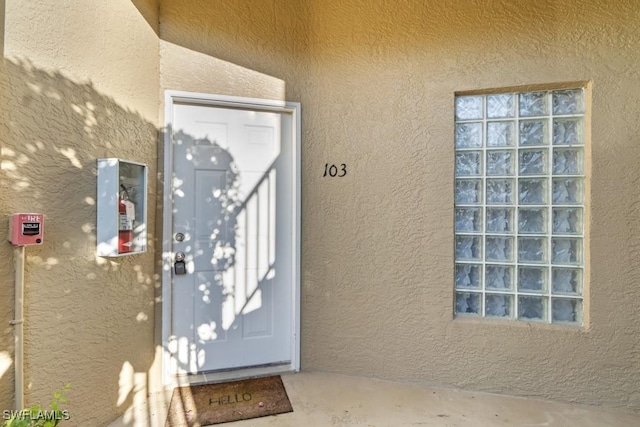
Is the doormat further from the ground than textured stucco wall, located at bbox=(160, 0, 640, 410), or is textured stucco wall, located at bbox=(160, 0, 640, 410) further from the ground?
textured stucco wall, located at bbox=(160, 0, 640, 410)

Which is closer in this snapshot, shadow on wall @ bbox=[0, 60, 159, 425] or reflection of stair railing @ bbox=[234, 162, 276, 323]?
shadow on wall @ bbox=[0, 60, 159, 425]

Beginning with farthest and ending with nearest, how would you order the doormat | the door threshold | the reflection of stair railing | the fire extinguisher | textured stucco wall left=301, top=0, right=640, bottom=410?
the reflection of stair railing < the door threshold < textured stucco wall left=301, top=0, right=640, bottom=410 < the doormat < the fire extinguisher

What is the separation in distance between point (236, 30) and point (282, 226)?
5.25 ft

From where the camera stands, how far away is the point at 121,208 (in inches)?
74.4

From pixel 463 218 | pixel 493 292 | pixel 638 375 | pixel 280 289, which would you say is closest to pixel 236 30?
pixel 280 289

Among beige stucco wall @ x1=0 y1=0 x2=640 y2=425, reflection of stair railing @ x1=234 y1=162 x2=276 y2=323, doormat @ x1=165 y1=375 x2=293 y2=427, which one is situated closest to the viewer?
beige stucco wall @ x1=0 y1=0 x2=640 y2=425

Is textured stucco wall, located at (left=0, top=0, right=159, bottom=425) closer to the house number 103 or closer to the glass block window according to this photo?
the house number 103

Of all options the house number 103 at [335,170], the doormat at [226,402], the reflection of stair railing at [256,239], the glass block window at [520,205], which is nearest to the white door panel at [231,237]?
the reflection of stair railing at [256,239]

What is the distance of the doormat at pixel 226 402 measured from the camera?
1.99 meters

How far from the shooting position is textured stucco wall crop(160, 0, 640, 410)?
214 cm

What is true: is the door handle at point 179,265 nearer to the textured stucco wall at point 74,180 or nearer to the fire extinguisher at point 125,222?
the textured stucco wall at point 74,180

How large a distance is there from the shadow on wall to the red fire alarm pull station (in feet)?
0.15

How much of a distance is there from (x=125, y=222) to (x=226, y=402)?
4.54 ft

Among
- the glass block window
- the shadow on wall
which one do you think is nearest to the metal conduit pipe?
the shadow on wall
